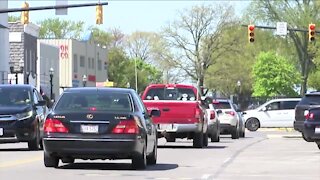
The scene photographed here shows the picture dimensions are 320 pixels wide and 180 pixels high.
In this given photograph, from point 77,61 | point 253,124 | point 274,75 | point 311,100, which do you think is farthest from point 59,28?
point 311,100

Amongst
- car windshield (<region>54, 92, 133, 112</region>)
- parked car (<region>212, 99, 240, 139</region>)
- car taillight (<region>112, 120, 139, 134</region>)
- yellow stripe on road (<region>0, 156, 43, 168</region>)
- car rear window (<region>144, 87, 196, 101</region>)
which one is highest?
car windshield (<region>54, 92, 133, 112</region>)

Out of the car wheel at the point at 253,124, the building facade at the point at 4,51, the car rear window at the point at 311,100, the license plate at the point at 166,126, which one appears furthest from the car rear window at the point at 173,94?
the building facade at the point at 4,51

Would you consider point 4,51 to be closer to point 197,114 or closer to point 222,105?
point 222,105

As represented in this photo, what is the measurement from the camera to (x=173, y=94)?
94.8 feet

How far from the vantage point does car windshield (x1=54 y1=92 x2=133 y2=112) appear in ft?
58.8

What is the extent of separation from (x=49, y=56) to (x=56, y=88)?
12.4 feet

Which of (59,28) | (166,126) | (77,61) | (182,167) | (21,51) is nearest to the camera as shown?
(182,167)

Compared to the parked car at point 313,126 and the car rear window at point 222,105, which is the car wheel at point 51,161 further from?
the car rear window at point 222,105

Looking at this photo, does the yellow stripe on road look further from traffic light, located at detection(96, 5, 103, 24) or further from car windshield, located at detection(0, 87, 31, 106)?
traffic light, located at detection(96, 5, 103, 24)

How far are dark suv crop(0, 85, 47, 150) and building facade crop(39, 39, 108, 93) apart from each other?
6800 centimetres

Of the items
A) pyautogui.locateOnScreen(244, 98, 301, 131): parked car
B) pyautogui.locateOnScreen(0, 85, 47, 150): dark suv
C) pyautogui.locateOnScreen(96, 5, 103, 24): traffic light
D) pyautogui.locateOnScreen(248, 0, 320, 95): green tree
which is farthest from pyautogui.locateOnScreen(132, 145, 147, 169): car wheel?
pyautogui.locateOnScreen(248, 0, 320, 95): green tree

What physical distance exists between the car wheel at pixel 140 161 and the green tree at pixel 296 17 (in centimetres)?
6684

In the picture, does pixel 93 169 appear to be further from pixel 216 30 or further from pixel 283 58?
pixel 216 30

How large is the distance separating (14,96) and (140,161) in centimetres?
852
